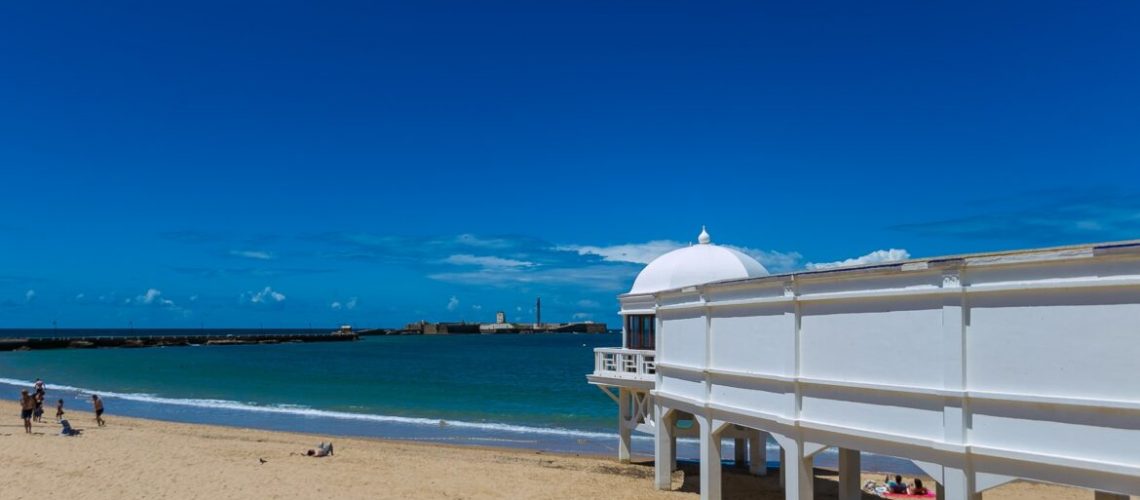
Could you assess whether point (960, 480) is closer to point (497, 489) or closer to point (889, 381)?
point (889, 381)

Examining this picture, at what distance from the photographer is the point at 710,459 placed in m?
14.7

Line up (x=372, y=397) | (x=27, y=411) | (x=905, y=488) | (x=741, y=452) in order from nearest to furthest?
(x=905, y=488) → (x=741, y=452) → (x=27, y=411) → (x=372, y=397)

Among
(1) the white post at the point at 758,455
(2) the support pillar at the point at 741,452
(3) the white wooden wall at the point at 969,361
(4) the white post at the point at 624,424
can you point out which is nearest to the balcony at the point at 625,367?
(4) the white post at the point at 624,424

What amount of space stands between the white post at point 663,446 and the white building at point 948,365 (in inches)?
124

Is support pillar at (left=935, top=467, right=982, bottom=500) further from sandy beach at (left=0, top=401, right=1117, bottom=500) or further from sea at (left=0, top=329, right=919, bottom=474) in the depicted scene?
sea at (left=0, top=329, right=919, bottom=474)

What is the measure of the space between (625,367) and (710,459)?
6.45 meters

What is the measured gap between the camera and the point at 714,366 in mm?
14180

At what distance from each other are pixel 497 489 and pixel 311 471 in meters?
5.05

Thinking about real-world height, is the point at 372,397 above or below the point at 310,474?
below

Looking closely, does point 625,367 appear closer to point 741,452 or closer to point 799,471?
point 741,452

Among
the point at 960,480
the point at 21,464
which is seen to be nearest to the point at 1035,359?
the point at 960,480

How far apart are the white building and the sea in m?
14.1

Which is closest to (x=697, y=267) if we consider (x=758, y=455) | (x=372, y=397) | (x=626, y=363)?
(x=626, y=363)

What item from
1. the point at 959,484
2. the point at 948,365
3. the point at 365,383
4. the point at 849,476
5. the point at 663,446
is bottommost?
the point at 365,383
